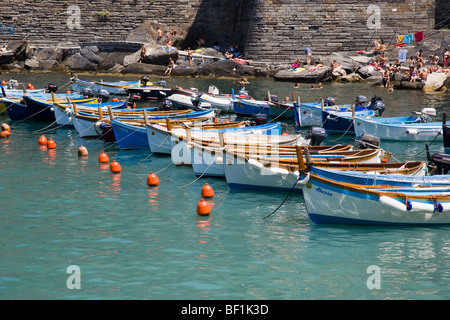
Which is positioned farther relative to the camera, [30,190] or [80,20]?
[80,20]

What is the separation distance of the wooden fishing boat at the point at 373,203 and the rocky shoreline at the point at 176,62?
3090cm

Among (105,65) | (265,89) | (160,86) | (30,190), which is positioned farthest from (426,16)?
(30,190)

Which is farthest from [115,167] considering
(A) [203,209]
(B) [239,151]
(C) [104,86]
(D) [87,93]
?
(C) [104,86]

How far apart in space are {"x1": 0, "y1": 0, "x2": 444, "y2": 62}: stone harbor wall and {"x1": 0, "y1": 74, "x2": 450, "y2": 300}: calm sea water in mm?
33087

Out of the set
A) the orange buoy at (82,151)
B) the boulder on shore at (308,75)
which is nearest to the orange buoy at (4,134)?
the orange buoy at (82,151)

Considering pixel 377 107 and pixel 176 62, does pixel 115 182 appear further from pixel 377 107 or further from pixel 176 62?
pixel 176 62

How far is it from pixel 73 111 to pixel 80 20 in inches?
1363

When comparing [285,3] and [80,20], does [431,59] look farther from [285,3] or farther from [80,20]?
[80,20]

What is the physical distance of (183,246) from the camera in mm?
16312

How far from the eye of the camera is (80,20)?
212 feet

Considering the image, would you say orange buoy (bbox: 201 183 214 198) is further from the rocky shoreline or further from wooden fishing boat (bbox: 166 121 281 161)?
the rocky shoreline

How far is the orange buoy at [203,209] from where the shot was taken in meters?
18.9

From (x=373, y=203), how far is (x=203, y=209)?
477 cm

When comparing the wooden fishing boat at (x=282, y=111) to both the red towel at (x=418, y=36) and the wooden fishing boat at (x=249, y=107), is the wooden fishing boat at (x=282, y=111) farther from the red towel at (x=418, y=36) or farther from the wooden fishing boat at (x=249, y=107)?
the red towel at (x=418, y=36)
